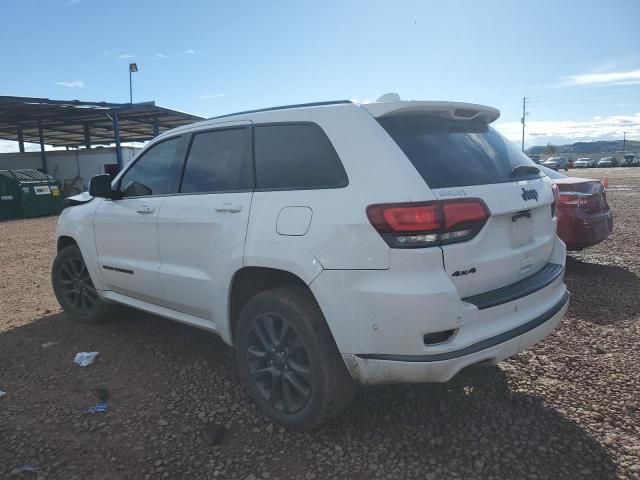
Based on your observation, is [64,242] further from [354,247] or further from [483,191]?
Answer: [483,191]

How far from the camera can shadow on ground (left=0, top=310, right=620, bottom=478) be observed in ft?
8.39

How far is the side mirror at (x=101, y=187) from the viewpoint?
4090mm

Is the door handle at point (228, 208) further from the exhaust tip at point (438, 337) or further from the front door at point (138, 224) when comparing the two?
the exhaust tip at point (438, 337)

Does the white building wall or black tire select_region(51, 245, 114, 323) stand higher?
the white building wall

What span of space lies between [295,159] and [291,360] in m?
1.15

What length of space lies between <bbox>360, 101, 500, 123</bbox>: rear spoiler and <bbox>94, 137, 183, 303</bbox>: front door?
1.68m

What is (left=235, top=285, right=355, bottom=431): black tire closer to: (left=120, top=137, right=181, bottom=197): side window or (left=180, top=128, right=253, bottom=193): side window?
(left=180, top=128, right=253, bottom=193): side window

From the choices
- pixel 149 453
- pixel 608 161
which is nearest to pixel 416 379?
pixel 149 453

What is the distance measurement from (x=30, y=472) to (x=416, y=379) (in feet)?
6.74

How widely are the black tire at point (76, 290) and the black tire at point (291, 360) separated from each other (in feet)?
7.29

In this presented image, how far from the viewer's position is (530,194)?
291 cm

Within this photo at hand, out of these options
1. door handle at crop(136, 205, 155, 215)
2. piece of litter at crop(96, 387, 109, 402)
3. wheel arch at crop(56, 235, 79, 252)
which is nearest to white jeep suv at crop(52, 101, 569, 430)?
door handle at crop(136, 205, 155, 215)

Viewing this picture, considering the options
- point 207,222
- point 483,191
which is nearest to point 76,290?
point 207,222

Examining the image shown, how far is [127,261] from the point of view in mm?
4020
